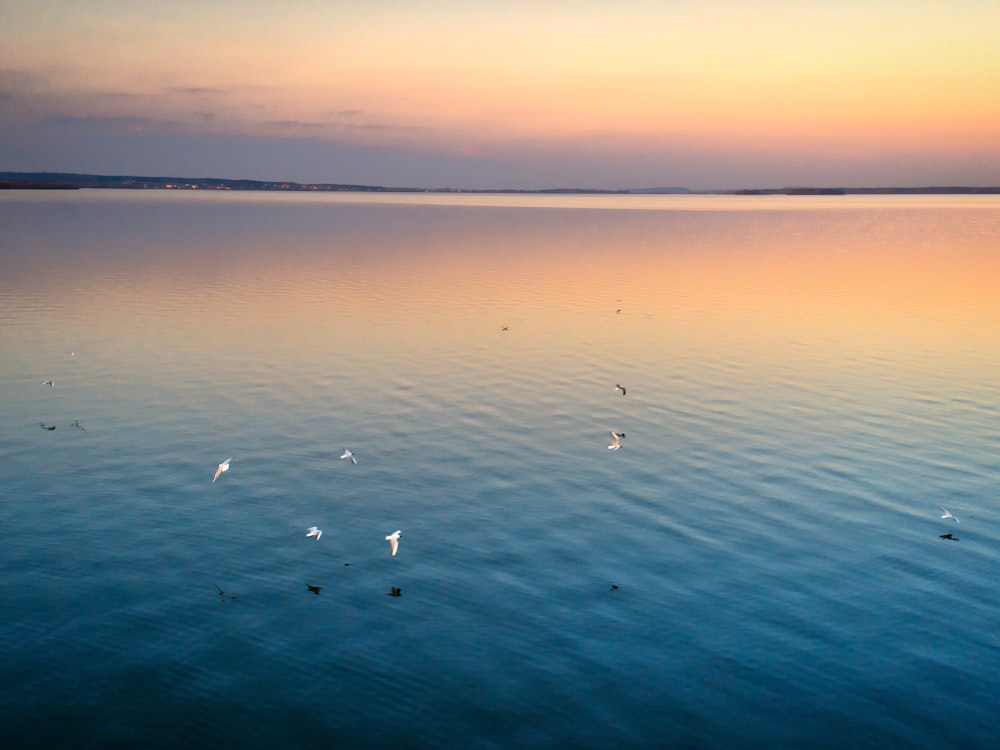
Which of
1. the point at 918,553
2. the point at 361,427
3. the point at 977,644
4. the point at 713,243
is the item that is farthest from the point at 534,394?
the point at 713,243

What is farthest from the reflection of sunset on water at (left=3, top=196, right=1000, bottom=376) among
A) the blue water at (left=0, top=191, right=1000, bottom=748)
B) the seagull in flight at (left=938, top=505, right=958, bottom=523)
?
the seagull in flight at (left=938, top=505, right=958, bottom=523)

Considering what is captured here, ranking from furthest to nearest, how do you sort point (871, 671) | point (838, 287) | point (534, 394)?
point (838, 287) < point (534, 394) < point (871, 671)

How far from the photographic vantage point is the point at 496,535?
20.6m

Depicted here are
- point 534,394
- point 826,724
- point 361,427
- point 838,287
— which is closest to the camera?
point 826,724

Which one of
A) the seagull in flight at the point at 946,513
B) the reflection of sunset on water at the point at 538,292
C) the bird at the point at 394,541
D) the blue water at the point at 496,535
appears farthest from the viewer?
the reflection of sunset on water at the point at 538,292

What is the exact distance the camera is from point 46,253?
8412 cm

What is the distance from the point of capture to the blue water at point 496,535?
46.2 feet

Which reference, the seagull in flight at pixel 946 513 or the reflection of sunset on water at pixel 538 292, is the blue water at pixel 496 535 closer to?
the seagull in flight at pixel 946 513

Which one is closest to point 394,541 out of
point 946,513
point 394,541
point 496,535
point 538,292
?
point 394,541

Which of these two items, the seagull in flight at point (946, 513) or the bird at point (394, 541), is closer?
the bird at point (394, 541)

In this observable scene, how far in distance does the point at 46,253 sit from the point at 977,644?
87.6 meters

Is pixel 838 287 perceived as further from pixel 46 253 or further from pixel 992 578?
pixel 46 253

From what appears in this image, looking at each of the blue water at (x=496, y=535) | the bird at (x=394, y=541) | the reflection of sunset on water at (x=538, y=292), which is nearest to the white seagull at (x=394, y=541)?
the bird at (x=394, y=541)

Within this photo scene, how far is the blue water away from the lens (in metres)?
14.1
